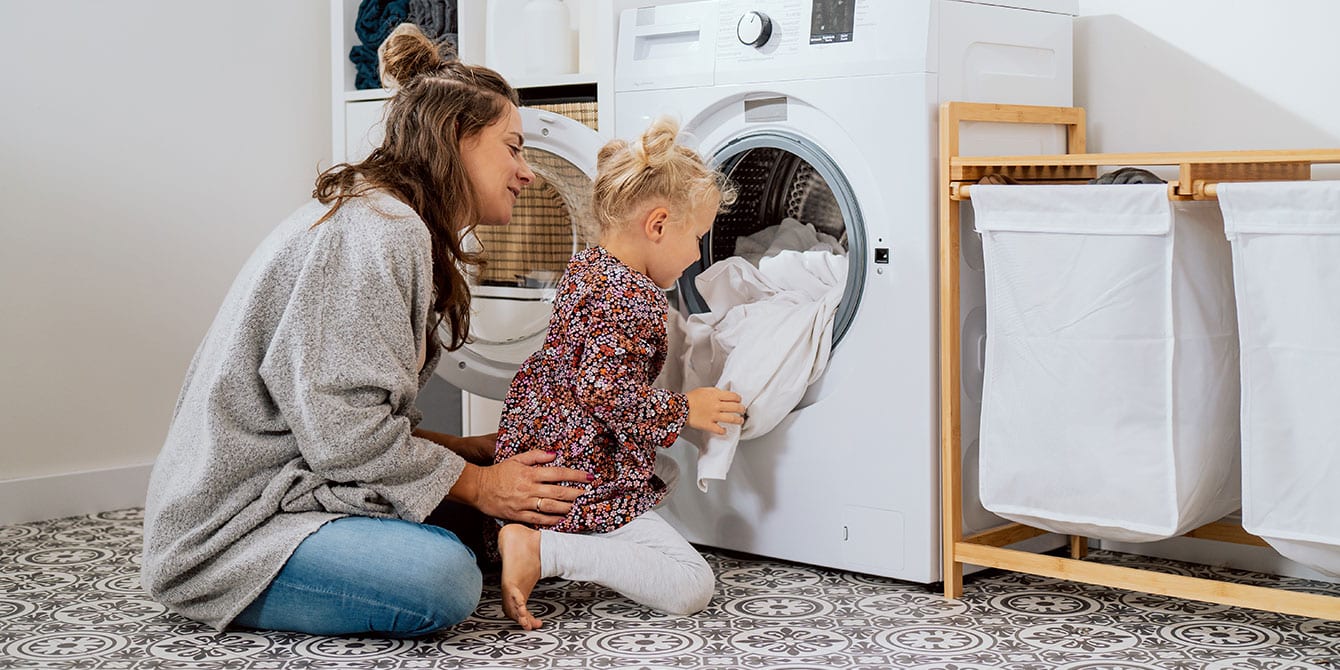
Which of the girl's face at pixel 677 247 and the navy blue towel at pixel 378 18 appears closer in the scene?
the girl's face at pixel 677 247

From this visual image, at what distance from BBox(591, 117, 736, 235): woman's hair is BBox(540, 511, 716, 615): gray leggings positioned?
0.47 m

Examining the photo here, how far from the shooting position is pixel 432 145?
1.87 m

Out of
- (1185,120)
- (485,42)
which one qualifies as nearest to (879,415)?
(1185,120)

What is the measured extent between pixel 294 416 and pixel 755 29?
36.6 inches

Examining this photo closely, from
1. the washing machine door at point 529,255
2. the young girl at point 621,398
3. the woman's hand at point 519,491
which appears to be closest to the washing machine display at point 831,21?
the young girl at point 621,398

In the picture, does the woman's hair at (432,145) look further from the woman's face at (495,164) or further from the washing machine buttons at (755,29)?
the washing machine buttons at (755,29)

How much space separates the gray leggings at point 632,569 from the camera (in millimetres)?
1862

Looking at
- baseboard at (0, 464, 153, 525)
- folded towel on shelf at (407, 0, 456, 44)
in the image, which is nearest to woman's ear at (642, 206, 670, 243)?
folded towel on shelf at (407, 0, 456, 44)

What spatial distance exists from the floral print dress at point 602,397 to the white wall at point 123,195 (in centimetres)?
113

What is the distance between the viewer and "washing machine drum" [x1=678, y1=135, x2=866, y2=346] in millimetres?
2170

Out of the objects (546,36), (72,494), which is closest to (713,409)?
(546,36)

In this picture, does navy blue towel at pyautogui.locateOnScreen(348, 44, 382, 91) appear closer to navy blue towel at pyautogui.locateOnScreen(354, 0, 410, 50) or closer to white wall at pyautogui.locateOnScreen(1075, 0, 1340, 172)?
navy blue towel at pyautogui.locateOnScreen(354, 0, 410, 50)

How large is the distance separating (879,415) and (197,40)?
67.1 inches

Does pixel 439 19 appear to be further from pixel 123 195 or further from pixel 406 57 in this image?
pixel 406 57
